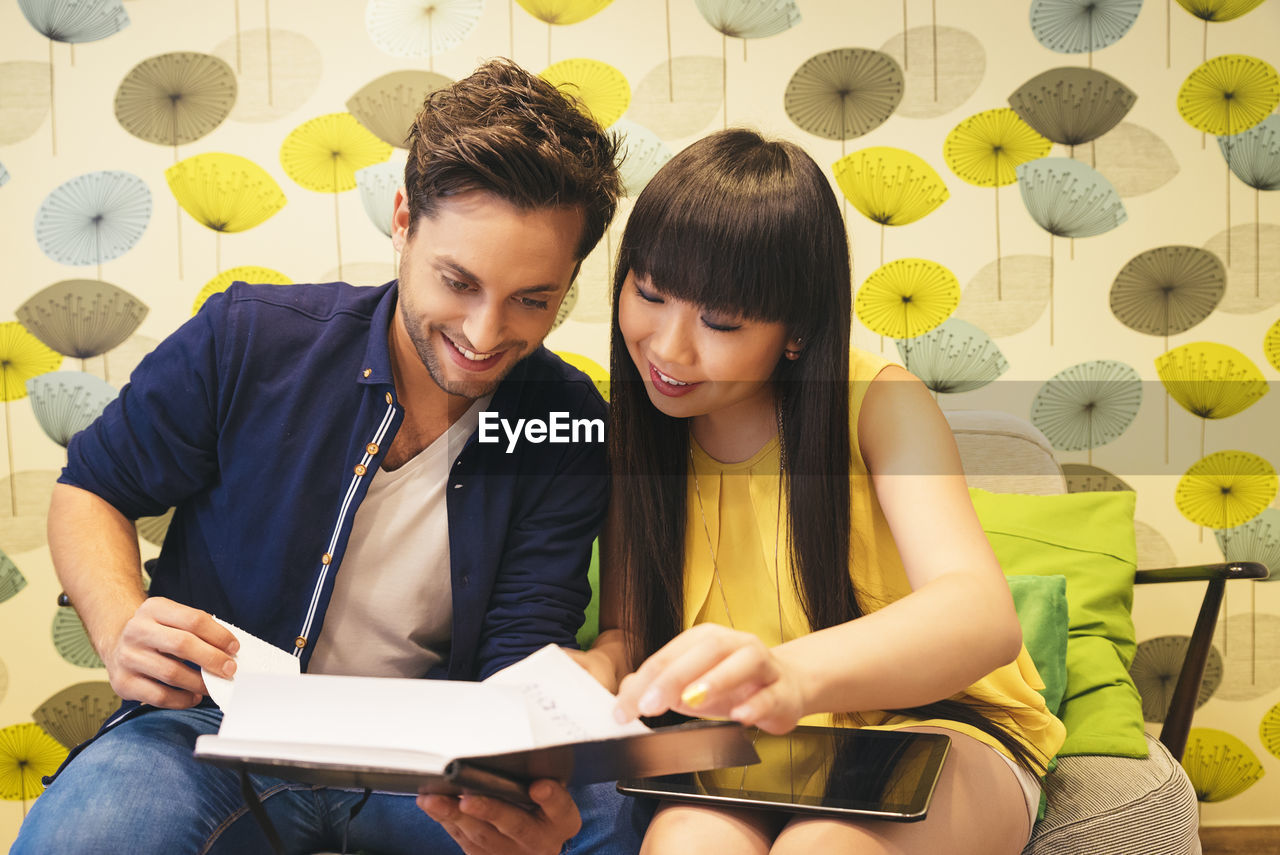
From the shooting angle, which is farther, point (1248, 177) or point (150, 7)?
point (1248, 177)

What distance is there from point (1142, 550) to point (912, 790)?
1.46 metres

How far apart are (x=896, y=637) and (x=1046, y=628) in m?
0.65

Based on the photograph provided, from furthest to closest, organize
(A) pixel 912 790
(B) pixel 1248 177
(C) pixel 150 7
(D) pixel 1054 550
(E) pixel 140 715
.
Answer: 1. (B) pixel 1248 177
2. (C) pixel 150 7
3. (D) pixel 1054 550
4. (E) pixel 140 715
5. (A) pixel 912 790

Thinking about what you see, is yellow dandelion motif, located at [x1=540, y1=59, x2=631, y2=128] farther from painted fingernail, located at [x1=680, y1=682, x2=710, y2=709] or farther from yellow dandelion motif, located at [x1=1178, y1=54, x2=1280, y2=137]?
painted fingernail, located at [x1=680, y1=682, x2=710, y2=709]

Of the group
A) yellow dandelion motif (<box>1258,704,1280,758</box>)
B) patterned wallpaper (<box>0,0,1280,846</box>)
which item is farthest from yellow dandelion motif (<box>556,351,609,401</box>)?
yellow dandelion motif (<box>1258,704,1280,758</box>)

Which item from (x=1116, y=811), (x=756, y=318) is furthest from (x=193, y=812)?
(x=1116, y=811)

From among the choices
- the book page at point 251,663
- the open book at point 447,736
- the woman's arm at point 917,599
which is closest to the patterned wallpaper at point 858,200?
the woman's arm at point 917,599

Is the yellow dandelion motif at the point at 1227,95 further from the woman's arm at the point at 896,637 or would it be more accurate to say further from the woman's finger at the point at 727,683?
the woman's finger at the point at 727,683

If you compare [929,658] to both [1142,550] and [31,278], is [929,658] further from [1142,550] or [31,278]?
[31,278]

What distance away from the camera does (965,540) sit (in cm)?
103

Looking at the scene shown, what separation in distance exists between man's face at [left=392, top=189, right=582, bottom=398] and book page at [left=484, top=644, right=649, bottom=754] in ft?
1.39

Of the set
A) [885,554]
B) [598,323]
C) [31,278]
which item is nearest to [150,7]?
[31,278]

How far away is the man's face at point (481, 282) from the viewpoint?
1148 millimetres

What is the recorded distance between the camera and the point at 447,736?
0.80m
